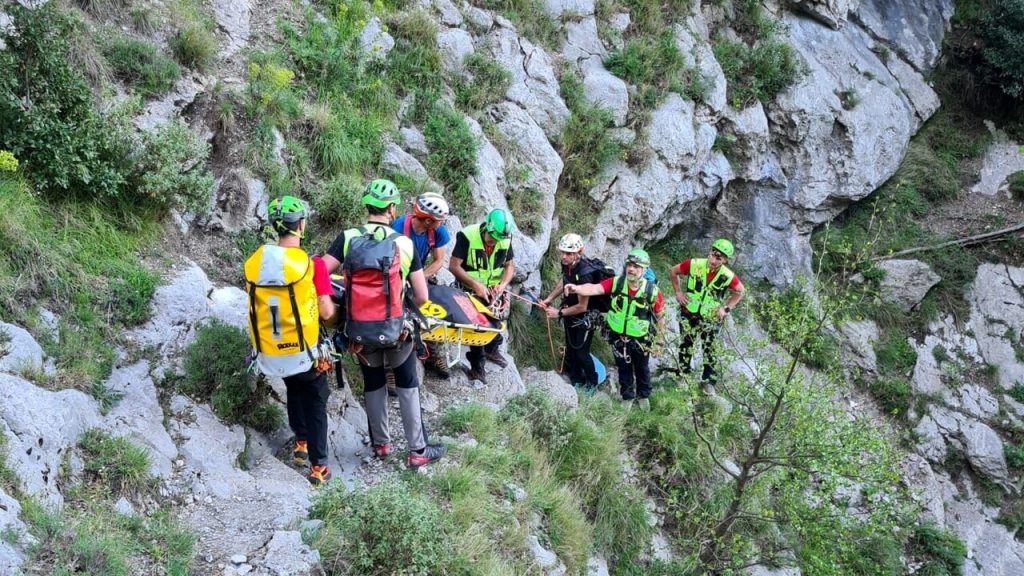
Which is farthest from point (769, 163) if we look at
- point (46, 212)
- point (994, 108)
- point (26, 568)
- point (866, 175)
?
point (26, 568)

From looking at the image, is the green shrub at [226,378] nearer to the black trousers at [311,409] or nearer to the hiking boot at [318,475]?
the black trousers at [311,409]

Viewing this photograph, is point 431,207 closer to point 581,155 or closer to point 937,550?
point 581,155

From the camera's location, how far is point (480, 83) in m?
12.2

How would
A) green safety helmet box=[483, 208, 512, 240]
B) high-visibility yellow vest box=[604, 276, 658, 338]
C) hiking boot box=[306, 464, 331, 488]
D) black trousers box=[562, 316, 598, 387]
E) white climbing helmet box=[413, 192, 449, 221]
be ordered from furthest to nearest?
black trousers box=[562, 316, 598, 387]
high-visibility yellow vest box=[604, 276, 658, 338]
green safety helmet box=[483, 208, 512, 240]
white climbing helmet box=[413, 192, 449, 221]
hiking boot box=[306, 464, 331, 488]

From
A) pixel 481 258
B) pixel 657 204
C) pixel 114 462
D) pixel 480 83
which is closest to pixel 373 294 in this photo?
pixel 114 462

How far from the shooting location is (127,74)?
8.39m

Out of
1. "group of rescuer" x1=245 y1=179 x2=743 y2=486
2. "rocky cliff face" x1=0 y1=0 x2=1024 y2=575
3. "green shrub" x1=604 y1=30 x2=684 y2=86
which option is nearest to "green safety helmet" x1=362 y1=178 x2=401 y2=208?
"group of rescuer" x1=245 y1=179 x2=743 y2=486

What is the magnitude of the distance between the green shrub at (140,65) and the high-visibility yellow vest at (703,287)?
23.2 feet

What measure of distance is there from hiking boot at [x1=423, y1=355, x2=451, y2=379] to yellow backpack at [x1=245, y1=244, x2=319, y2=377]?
2.79 metres

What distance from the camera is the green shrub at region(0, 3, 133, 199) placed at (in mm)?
6820

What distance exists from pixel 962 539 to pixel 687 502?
735 centimetres

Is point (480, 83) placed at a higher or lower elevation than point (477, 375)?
higher

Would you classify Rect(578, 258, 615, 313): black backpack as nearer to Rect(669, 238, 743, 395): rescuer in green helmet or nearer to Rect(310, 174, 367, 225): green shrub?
Rect(669, 238, 743, 395): rescuer in green helmet

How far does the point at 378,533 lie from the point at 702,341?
5263 millimetres
